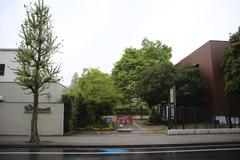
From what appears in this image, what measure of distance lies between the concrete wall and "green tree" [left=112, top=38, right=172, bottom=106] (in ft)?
96.8

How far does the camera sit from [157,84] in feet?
118

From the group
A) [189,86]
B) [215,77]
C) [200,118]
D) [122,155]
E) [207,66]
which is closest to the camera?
[122,155]

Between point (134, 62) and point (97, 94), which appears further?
point (134, 62)

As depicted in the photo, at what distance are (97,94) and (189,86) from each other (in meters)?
10.8

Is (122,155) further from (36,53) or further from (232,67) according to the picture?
(232,67)

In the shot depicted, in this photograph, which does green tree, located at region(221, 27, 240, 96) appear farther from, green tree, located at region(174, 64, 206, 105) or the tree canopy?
the tree canopy

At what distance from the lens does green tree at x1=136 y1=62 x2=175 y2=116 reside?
35969 millimetres

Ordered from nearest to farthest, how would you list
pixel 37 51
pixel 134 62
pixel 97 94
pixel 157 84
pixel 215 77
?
1. pixel 37 51
2. pixel 97 94
3. pixel 215 77
4. pixel 157 84
5. pixel 134 62

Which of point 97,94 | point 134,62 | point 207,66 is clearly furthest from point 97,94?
point 134,62

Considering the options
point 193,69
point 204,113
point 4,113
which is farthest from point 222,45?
point 4,113

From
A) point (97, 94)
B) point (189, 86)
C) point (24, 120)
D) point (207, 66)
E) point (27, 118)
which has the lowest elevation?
point (24, 120)

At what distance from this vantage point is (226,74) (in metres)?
30.7

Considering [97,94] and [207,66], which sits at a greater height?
[207,66]

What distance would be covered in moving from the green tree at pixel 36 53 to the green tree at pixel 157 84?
62.8 feet
